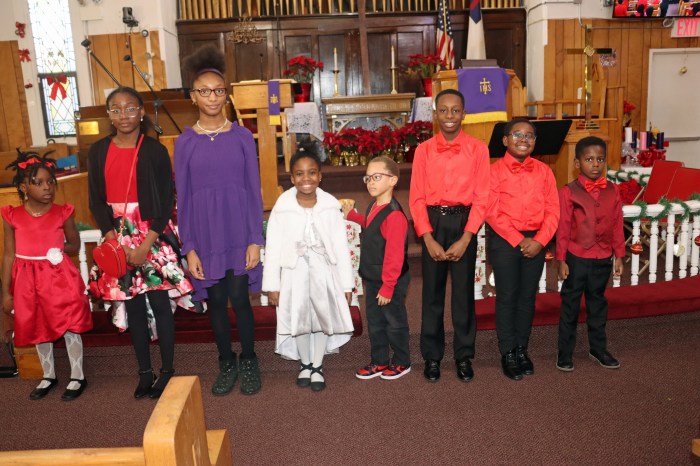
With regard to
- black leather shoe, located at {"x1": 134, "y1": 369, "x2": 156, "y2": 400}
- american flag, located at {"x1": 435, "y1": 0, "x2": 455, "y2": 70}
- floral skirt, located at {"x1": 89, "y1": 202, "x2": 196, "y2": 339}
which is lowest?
black leather shoe, located at {"x1": 134, "y1": 369, "x2": 156, "y2": 400}

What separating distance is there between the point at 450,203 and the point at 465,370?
2.98 ft

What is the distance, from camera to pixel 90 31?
9.18 meters

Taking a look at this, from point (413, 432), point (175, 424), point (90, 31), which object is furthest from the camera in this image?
point (90, 31)

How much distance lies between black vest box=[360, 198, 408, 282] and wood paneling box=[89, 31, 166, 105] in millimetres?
7178

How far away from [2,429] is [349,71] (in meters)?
8.31

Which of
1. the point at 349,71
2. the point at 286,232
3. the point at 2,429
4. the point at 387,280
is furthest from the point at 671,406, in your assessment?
the point at 349,71

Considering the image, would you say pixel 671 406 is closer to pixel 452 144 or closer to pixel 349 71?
pixel 452 144

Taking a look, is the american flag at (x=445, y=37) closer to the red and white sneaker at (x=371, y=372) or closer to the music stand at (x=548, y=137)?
the music stand at (x=548, y=137)

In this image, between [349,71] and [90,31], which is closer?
[90,31]

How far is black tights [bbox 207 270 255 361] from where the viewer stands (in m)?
2.94

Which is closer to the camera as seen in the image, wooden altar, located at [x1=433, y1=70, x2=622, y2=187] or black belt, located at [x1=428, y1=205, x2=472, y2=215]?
black belt, located at [x1=428, y1=205, x2=472, y2=215]

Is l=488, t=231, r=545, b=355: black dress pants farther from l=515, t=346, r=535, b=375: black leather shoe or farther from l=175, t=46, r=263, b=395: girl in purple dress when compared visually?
l=175, t=46, r=263, b=395: girl in purple dress

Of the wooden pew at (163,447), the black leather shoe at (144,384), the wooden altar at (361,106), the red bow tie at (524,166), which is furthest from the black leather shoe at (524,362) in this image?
the wooden altar at (361,106)

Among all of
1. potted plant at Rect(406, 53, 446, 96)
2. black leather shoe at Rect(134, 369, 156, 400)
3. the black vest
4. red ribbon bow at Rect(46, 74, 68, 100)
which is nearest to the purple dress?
the black vest
